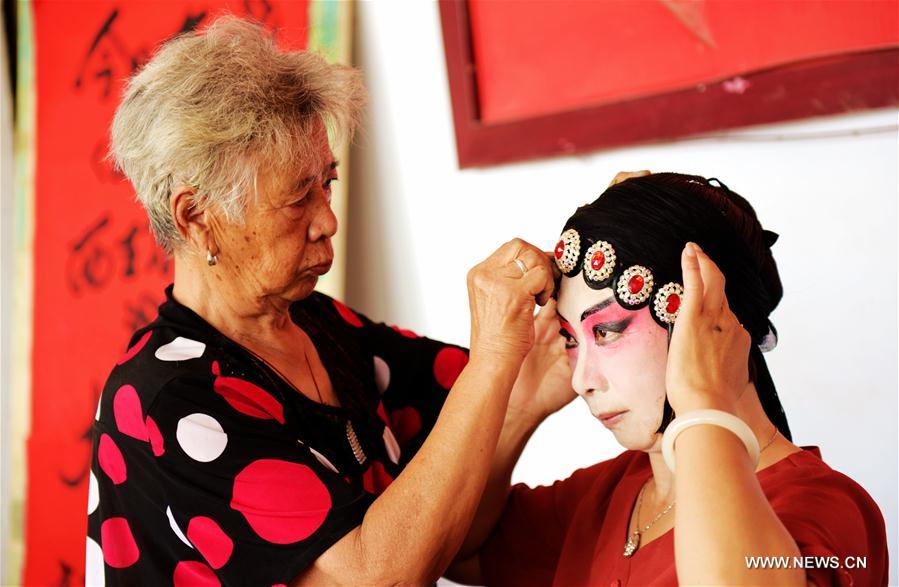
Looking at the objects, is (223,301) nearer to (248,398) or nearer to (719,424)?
(248,398)

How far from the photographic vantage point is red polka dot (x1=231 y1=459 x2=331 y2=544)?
1.20 m

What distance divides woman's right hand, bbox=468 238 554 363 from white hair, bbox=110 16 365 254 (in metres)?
0.32

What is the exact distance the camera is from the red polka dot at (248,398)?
4.23 feet

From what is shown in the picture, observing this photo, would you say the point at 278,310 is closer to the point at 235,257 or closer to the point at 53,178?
the point at 235,257

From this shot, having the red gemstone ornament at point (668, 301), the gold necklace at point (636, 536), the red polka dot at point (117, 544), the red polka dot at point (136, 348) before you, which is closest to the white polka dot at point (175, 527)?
the red polka dot at point (117, 544)

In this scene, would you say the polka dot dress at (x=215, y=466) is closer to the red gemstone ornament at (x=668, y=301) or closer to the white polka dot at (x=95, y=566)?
the white polka dot at (x=95, y=566)

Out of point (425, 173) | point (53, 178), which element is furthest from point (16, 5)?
point (425, 173)

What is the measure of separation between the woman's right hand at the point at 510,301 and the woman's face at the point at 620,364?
5 centimetres

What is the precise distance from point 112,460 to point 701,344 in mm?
808

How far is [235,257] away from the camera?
4.50 ft

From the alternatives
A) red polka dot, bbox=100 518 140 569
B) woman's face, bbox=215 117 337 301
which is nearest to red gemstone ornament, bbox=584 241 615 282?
woman's face, bbox=215 117 337 301

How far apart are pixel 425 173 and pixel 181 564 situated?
3.75 ft

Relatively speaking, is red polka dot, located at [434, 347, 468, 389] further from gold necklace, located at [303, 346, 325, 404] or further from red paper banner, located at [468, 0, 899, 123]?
red paper banner, located at [468, 0, 899, 123]

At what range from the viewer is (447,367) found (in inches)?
66.3
